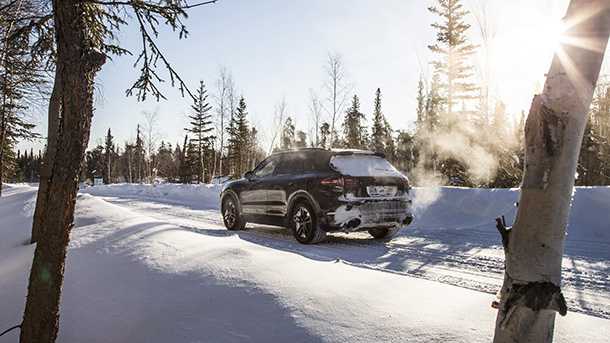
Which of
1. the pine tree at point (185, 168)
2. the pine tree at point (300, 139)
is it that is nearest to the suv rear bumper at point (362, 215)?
the pine tree at point (185, 168)

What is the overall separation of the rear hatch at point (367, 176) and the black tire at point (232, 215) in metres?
3.01

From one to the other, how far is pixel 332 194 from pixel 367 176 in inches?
28.0

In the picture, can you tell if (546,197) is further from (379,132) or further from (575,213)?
(379,132)

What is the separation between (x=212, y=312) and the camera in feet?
9.68

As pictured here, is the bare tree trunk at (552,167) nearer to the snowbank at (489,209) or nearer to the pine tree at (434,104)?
the snowbank at (489,209)

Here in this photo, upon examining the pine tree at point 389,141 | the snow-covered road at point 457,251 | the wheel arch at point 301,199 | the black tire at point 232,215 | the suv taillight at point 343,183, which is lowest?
the snow-covered road at point 457,251

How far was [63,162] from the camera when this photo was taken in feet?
10.2

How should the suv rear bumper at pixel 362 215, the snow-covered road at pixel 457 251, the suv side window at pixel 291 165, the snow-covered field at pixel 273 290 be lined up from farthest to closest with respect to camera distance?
the suv side window at pixel 291 165
the suv rear bumper at pixel 362 215
the snow-covered road at pixel 457 251
the snow-covered field at pixel 273 290

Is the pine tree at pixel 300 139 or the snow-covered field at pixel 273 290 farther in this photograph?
the pine tree at pixel 300 139

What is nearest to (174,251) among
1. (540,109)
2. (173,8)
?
(173,8)

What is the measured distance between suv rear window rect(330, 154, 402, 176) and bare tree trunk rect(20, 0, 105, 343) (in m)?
4.44

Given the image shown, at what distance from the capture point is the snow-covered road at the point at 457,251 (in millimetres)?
4598

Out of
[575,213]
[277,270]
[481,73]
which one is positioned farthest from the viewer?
[481,73]

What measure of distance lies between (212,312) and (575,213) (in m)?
8.07
